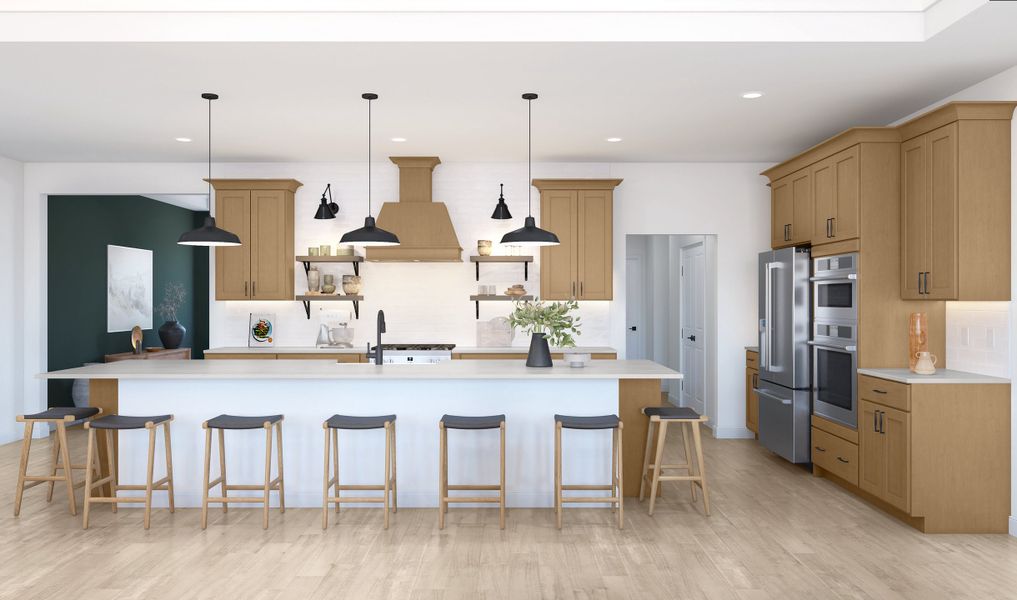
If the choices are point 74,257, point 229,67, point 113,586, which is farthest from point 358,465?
point 74,257

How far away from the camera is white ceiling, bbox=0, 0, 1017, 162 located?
372 centimetres

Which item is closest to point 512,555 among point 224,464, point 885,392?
point 224,464

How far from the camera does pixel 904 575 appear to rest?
11.0 feet

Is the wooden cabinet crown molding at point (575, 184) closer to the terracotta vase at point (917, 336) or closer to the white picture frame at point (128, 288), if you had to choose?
the terracotta vase at point (917, 336)

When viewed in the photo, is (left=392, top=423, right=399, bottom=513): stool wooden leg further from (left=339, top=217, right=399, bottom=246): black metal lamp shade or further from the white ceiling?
the white ceiling

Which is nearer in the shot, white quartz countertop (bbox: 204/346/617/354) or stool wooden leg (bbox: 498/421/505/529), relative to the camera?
stool wooden leg (bbox: 498/421/505/529)

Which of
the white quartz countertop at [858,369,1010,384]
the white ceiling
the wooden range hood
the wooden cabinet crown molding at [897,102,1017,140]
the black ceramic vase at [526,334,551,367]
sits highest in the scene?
the white ceiling

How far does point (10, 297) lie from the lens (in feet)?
21.6

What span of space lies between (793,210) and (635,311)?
14.0ft

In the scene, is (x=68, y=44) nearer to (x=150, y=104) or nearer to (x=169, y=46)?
(x=169, y=46)

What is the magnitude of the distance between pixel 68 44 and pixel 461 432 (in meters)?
3.14

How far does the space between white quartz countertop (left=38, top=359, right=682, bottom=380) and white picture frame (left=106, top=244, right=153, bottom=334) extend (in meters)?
3.86

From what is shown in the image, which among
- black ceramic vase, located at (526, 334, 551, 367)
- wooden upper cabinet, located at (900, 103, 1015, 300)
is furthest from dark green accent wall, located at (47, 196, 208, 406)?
wooden upper cabinet, located at (900, 103, 1015, 300)

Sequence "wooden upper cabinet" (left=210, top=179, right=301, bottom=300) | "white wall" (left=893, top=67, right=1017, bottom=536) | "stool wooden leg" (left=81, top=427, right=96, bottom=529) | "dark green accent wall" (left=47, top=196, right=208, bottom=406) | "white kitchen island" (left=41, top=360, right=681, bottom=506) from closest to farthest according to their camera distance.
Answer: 1. "white wall" (left=893, top=67, right=1017, bottom=536)
2. "stool wooden leg" (left=81, top=427, right=96, bottom=529)
3. "white kitchen island" (left=41, top=360, right=681, bottom=506)
4. "wooden upper cabinet" (left=210, top=179, right=301, bottom=300)
5. "dark green accent wall" (left=47, top=196, right=208, bottom=406)
